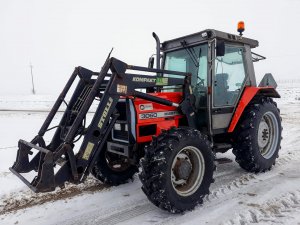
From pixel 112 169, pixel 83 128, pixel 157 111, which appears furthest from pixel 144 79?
pixel 112 169

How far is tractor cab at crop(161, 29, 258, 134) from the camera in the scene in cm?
452

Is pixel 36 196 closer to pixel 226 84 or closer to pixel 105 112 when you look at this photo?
pixel 105 112

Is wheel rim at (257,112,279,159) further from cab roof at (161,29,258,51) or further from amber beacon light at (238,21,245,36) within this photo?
amber beacon light at (238,21,245,36)

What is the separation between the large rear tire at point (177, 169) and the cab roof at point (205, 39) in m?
1.71

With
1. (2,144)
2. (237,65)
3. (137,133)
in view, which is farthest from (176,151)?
(2,144)

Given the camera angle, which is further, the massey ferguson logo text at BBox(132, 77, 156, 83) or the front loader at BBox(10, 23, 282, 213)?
the massey ferguson logo text at BBox(132, 77, 156, 83)

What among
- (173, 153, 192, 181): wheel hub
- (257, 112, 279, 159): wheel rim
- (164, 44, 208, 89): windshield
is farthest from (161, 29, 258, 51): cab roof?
(173, 153, 192, 181): wheel hub

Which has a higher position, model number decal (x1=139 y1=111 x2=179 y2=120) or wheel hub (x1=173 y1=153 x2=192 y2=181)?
model number decal (x1=139 y1=111 x2=179 y2=120)

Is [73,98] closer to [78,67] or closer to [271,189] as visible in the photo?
[78,67]

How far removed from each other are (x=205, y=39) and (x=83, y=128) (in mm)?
2428

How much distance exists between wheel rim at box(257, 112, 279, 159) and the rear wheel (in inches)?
97.2

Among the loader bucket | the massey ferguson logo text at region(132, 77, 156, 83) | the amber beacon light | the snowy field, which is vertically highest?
the amber beacon light

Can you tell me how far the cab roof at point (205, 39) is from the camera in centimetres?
447

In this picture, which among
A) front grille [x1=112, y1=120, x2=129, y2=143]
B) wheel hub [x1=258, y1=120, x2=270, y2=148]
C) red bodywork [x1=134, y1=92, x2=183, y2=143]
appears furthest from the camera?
wheel hub [x1=258, y1=120, x2=270, y2=148]
